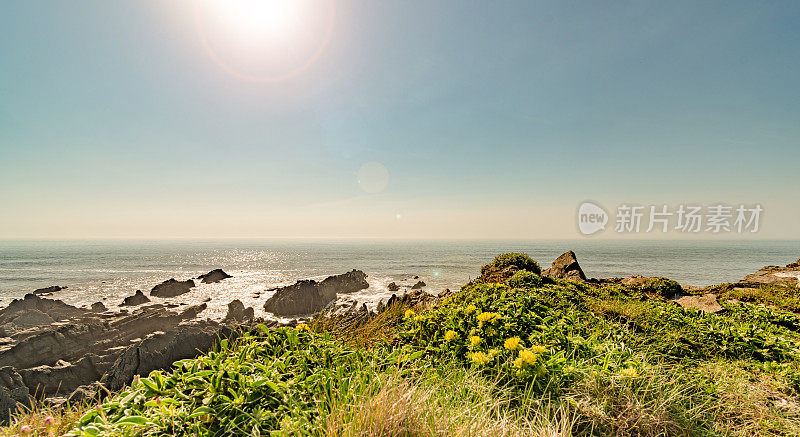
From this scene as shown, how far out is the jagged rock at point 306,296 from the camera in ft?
62.9

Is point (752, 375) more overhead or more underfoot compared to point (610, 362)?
more underfoot

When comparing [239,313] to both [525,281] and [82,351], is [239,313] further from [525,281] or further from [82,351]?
[525,281]

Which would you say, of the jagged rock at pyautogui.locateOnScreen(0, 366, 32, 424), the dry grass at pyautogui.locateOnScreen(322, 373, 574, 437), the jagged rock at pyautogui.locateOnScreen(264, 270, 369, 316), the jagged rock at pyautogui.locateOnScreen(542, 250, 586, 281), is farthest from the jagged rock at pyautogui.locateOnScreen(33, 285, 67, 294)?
the jagged rock at pyautogui.locateOnScreen(542, 250, 586, 281)

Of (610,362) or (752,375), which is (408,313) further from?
(752,375)

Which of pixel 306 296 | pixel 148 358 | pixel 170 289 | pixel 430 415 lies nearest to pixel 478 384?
pixel 430 415

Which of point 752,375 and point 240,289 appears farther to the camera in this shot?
point 240,289

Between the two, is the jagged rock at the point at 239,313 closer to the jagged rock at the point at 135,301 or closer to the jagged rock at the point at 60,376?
the jagged rock at the point at 60,376

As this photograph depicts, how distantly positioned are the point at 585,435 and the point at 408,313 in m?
2.44

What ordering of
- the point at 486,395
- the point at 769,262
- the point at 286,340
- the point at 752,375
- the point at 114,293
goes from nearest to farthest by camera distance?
the point at 486,395 → the point at 286,340 → the point at 752,375 → the point at 114,293 → the point at 769,262

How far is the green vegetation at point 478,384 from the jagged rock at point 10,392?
8.11 metres

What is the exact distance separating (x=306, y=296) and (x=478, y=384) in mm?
19921

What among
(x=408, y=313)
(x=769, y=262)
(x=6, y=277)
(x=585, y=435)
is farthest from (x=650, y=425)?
(x=769, y=262)

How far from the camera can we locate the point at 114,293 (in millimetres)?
24719

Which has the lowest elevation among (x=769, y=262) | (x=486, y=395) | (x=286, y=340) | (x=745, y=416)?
(x=769, y=262)
